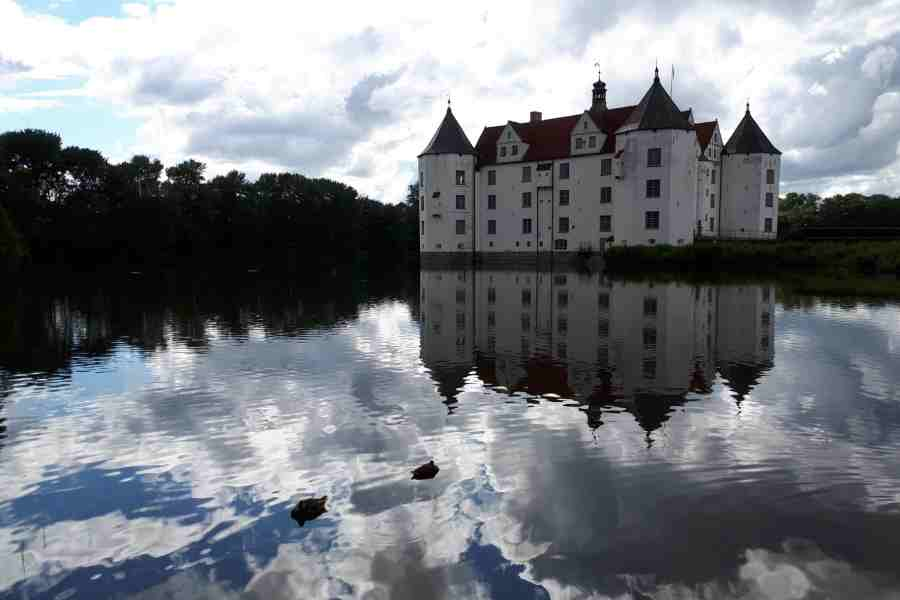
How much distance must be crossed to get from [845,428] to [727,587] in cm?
512

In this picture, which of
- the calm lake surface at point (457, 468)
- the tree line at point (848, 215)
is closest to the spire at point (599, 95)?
the tree line at point (848, 215)

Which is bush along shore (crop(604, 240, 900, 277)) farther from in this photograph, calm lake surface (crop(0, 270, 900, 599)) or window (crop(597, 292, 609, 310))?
calm lake surface (crop(0, 270, 900, 599))

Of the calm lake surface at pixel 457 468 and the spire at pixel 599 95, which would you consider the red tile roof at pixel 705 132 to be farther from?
the calm lake surface at pixel 457 468

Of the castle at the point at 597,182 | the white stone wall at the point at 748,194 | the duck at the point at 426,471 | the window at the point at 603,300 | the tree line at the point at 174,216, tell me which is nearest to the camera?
the duck at the point at 426,471

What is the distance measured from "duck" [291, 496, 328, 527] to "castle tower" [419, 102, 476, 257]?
61.0m

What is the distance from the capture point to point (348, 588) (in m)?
5.22

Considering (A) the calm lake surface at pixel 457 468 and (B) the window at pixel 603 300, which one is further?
(B) the window at pixel 603 300

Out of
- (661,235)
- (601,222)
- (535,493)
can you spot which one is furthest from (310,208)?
(535,493)

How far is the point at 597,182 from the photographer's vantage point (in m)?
60.3

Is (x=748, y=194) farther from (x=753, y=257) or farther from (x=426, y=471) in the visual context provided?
(x=426, y=471)

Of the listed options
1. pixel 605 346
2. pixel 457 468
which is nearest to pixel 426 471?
pixel 457 468

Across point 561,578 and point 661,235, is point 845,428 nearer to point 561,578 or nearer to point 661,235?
point 561,578

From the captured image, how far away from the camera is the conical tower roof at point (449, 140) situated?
66062 millimetres

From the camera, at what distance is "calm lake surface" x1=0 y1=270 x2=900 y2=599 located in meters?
5.43
